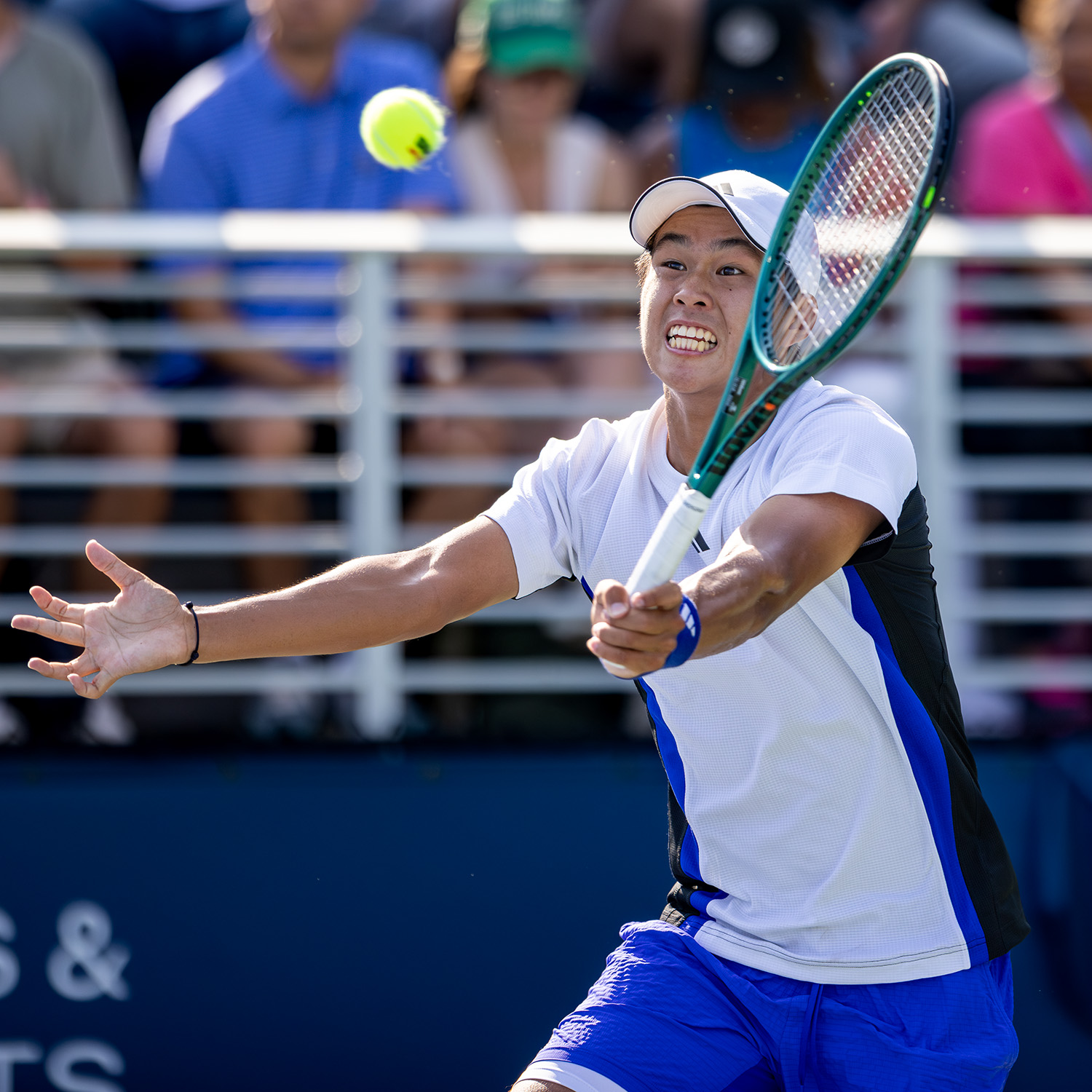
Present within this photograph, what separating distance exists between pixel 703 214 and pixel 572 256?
162 cm

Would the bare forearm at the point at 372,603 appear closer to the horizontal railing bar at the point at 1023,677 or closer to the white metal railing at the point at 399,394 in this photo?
the white metal railing at the point at 399,394

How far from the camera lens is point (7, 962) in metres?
4.05

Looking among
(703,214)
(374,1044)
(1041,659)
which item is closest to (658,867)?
(374,1044)

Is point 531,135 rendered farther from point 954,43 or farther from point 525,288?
point 954,43

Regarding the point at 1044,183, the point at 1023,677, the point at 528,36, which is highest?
the point at 528,36

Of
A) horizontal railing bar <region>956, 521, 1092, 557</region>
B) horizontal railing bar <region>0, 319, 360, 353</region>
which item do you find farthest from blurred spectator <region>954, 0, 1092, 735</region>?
horizontal railing bar <region>0, 319, 360, 353</region>

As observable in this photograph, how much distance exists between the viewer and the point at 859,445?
2.46 meters

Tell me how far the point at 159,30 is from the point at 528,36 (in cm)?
168

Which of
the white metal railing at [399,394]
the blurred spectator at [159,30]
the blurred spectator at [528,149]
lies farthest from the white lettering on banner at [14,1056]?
the blurred spectator at [159,30]

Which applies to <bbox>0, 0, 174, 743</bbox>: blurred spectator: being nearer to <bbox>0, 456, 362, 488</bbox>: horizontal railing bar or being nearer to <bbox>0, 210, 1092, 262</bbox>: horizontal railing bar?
<bbox>0, 456, 362, 488</bbox>: horizontal railing bar

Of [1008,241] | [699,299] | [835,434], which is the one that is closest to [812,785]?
[835,434]

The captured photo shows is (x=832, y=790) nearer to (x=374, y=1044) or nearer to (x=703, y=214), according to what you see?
(x=703, y=214)

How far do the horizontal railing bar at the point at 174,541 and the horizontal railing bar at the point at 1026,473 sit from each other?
178cm

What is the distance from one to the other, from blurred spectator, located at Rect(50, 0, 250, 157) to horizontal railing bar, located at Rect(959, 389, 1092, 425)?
2996mm
